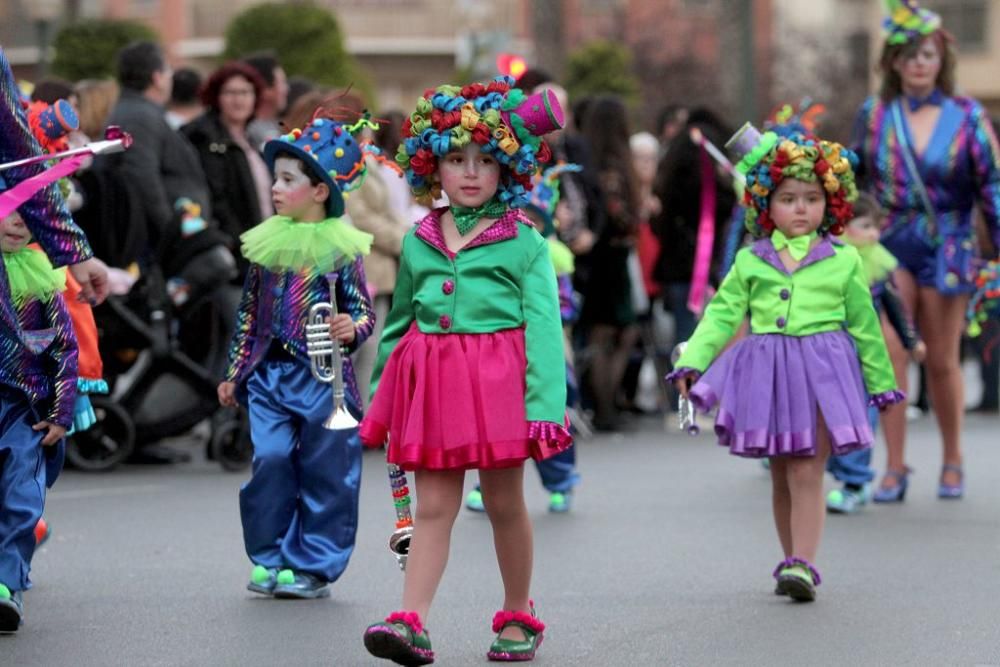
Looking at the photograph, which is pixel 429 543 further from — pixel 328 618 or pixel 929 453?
pixel 929 453

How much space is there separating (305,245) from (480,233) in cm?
138

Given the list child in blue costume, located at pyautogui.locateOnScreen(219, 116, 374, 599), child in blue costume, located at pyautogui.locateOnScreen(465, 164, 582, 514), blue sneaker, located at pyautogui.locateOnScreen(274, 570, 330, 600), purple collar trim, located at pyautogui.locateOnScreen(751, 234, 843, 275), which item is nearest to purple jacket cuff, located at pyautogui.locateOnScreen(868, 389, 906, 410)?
purple collar trim, located at pyautogui.locateOnScreen(751, 234, 843, 275)

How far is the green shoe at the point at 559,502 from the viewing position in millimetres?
10680

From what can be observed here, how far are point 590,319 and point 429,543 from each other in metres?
8.54

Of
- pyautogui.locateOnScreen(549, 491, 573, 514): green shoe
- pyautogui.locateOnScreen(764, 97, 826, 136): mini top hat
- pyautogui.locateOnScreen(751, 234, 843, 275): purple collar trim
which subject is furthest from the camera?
pyautogui.locateOnScreen(549, 491, 573, 514): green shoe

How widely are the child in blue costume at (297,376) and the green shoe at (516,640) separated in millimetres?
1409

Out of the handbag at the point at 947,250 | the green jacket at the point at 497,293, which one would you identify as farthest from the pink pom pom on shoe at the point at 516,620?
the handbag at the point at 947,250

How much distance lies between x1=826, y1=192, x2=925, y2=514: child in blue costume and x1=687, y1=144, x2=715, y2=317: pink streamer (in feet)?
10.8

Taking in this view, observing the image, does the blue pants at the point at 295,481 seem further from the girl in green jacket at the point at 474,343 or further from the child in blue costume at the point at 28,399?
the girl in green jacket at the point at 474,343

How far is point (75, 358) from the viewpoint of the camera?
24.6ft

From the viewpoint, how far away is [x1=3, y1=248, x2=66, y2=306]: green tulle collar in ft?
24.4

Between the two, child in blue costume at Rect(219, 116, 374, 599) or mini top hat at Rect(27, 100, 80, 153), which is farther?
child in blue costume at Rect(219, 116, 374, 599)

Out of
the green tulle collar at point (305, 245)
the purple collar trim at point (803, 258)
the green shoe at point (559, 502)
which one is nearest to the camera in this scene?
the green tulle collar at point (305, 245)

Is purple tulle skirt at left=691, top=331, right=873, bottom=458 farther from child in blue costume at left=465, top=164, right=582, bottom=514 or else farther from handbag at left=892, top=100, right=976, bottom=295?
handbag at left=892, top=100, right=976, bottom=295
